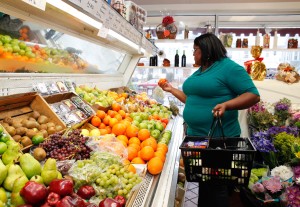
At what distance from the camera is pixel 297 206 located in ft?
7.91

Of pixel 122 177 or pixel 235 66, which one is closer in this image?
pixel 122 177

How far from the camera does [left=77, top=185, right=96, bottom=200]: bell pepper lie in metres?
1.36

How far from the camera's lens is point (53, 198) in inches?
45.6

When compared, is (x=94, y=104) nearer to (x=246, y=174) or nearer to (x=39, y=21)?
(x=39, y=21)

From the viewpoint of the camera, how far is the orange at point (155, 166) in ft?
6.32

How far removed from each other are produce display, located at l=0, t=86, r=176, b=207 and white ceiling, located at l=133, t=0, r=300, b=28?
4.72 metres

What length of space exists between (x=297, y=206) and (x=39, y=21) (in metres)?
2.72

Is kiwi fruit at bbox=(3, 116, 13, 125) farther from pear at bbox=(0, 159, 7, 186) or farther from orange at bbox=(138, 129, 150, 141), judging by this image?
orange at bbox=(138, 129, 150, 141)

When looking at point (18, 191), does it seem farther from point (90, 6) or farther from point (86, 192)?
point (90, 6)

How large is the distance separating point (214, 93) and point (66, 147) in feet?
4.38

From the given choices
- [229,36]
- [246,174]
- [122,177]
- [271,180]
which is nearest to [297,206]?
[271,180]

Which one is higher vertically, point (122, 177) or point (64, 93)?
point (64, 93)

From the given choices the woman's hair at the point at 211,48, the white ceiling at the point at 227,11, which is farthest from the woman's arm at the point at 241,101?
the white ceiling at the point at 227,11

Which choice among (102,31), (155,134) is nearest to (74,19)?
(102,31)
